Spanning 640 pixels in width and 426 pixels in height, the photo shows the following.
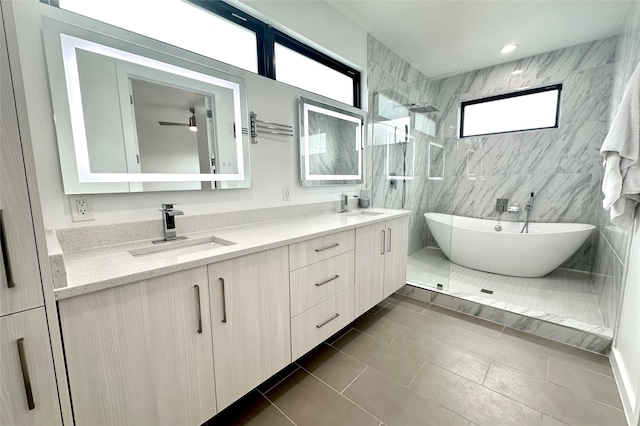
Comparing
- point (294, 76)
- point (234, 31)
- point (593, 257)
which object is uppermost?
point (234, 31)

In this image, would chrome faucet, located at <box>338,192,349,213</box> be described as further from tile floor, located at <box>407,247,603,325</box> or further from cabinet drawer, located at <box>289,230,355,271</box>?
tile floor, located at <box>407,247,603,325</box>

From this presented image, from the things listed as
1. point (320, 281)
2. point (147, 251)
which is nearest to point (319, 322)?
point (320, 281)

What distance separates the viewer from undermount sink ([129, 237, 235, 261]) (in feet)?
4.01

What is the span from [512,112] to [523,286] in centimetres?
236

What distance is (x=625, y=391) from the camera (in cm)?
138

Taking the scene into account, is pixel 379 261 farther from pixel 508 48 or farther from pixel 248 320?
pixel 508 48

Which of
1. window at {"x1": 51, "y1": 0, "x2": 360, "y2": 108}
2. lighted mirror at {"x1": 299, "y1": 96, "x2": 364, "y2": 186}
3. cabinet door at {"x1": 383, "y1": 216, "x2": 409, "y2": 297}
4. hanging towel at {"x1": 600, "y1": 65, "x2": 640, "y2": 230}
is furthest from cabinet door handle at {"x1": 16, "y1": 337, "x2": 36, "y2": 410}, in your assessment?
hanging towel at {"x1": 600, "y1": 65, "x2": 640, "y2": 230}

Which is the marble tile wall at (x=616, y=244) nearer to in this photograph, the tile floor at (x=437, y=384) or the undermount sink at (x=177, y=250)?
the tile floor at (x=437, y=384)

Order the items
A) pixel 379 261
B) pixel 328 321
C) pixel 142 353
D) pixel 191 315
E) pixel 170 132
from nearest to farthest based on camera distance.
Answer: pixel 142 353
pixel 191 315
pixel 170 132
pixel 328 321
pixel 379 261

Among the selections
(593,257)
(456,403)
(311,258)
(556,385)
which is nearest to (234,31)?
(311,258)

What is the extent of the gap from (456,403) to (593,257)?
9.58ft

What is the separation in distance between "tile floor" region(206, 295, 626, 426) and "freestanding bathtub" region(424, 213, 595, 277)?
1.21m

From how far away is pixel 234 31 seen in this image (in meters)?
1.79

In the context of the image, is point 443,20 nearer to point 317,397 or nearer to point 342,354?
point 342,354
